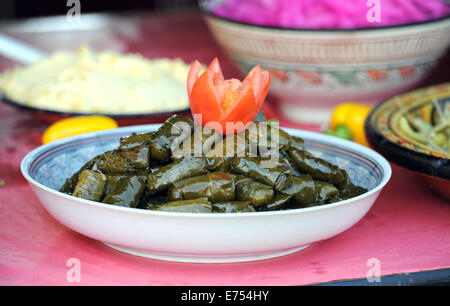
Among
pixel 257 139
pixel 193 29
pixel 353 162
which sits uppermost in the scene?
pixel 257 139

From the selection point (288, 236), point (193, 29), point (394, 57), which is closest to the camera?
point (288, 236)

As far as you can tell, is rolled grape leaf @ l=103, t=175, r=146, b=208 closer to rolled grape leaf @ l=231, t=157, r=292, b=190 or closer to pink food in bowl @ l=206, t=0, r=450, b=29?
rolled grape leaf @ l=231, t=157, r=292, b=190

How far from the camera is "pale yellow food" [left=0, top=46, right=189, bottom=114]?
191cm

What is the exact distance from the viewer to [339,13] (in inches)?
77.0

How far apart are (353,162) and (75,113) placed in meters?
0.85

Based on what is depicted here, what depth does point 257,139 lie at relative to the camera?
4.00 feet

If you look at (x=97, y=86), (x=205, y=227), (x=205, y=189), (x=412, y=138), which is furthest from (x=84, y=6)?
(x=205, y=227)

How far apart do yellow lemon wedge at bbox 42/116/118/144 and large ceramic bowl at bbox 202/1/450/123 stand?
21.6 inches

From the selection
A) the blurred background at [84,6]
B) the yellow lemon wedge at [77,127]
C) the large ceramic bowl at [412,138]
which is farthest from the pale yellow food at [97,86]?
the blurred background at [84,6]

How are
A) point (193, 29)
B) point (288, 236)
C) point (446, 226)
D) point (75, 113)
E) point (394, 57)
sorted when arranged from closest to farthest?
point (288, 236)
point (446, 226)
point (75, 113)
point (394, 57)
point (193, 29)

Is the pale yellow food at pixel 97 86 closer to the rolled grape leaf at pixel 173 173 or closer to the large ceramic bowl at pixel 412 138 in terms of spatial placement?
the large ceramic bowl at pixel 412 138

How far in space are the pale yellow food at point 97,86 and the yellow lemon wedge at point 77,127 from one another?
0.13 meters

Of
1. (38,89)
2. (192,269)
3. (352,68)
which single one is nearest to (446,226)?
(192,269)
